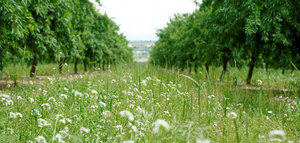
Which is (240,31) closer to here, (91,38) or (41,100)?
(41,100)

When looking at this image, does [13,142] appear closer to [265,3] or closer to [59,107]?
[59,107]

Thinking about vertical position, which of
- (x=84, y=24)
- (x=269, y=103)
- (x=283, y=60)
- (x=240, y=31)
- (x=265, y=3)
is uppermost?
(x=84, y=24)

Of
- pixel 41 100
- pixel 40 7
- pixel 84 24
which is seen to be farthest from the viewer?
pixel 84 24

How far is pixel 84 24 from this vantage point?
682 inches

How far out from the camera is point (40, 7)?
7.73 meters

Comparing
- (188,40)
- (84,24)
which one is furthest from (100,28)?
(188,40)

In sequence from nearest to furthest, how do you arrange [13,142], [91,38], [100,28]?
[13,142], [91,38], [100,28]

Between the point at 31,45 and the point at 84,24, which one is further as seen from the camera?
the point at 84,24

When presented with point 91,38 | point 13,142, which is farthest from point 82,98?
point 91,38

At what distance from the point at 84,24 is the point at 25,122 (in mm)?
15528

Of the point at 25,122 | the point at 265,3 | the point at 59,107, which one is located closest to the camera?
the point at 25,122

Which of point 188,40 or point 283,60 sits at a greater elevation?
point 188,40

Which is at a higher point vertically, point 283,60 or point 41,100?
point 283,60

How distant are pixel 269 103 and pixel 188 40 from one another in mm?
13134
